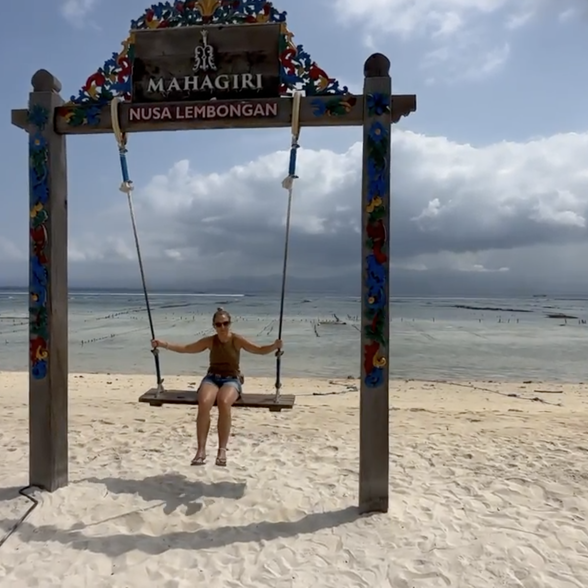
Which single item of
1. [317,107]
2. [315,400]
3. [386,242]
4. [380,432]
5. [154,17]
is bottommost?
[315,400]

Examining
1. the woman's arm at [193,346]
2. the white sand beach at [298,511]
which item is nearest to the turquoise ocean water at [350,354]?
the white sand beach at [298,511]

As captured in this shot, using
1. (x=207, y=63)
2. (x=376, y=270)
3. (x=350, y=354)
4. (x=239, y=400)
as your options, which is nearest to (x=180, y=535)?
(x=239, y=400)

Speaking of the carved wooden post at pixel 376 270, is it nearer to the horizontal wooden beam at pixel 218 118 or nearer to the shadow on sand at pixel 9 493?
the horizontal wooden beam at pixel 218 118

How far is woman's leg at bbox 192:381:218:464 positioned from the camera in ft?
13.6

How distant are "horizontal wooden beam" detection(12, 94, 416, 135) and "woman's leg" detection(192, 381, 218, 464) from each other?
2023mm

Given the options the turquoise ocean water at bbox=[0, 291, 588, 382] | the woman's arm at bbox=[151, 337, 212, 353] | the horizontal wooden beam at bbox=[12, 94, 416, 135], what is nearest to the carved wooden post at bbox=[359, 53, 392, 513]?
the horizontal wooden beam at bbox=[12, 94, 416, 135]

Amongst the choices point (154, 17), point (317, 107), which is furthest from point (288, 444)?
point (154, 17)

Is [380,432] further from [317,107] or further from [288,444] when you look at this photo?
[317,107]

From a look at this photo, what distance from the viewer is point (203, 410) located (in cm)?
419

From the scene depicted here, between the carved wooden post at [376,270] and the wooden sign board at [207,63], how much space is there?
74cm

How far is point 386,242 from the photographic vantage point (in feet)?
12.2

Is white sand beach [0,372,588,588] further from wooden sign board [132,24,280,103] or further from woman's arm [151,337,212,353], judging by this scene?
wooden sign board [132,24,280,103]

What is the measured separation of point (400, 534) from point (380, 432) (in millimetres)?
667

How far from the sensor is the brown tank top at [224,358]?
4.41 m
